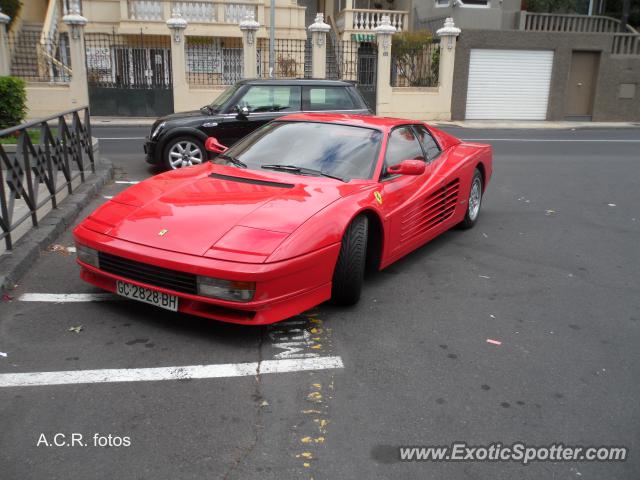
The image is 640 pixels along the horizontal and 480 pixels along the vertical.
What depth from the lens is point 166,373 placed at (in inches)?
150

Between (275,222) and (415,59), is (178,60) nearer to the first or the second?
(415,59)

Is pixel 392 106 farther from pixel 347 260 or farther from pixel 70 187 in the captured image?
pixel 347 260

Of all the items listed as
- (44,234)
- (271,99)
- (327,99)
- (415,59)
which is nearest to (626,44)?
(415,59)

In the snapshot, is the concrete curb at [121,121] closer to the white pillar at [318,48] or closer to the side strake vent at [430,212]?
the white pillar at [318,48]

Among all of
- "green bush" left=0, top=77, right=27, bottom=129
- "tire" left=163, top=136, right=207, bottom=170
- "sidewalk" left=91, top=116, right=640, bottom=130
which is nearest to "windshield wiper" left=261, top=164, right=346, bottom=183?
"tire" left=163, top=136, right=207, bottom=170

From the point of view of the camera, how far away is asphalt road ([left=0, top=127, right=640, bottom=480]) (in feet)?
9.97

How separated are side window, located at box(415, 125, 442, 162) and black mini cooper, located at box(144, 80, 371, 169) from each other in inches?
174

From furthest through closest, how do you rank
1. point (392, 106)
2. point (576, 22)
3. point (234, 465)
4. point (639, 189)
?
point (576, 22)
point (392, 106)
point (639, 189)
point (234, 465)

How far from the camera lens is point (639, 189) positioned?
1020 cm

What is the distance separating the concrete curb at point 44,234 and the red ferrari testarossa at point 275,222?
83 cm

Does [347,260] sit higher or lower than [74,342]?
higher

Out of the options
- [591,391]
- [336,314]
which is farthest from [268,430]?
[591,391]

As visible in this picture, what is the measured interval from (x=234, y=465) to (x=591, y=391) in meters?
2.20

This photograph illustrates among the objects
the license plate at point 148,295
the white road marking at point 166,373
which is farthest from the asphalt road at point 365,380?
the license plate at point 148,295
